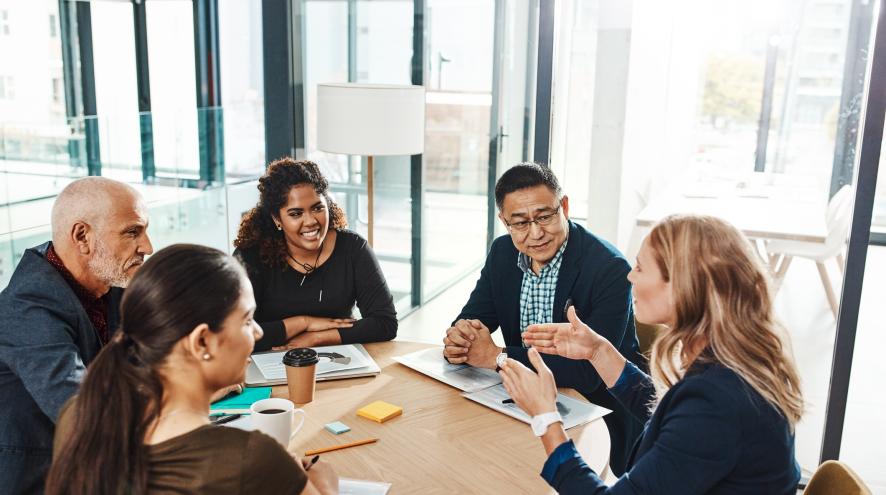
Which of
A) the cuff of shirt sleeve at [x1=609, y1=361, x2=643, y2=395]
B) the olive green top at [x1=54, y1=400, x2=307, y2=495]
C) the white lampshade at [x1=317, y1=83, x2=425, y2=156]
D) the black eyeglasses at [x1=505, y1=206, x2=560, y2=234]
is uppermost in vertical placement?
the white lampshade at [x1=317, y1=83, x2=425, y2=156]

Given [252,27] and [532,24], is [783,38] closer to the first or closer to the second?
[532,24]

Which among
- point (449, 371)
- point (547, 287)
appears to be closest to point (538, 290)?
point (547, 287)

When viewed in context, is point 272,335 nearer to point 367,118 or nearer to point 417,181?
point 367,118

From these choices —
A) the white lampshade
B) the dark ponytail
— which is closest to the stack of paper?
the dark ponytail

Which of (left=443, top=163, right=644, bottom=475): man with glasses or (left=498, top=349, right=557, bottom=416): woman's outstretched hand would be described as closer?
(left=498, top=349, right=557, bottom=416): woman's outstretched hand

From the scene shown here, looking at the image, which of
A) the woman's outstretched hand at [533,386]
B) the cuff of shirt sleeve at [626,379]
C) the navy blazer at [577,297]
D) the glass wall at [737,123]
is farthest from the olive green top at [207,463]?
the glass wall at [737,123]

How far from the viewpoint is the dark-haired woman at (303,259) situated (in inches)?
108

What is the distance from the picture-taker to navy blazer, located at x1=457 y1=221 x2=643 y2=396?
221cm

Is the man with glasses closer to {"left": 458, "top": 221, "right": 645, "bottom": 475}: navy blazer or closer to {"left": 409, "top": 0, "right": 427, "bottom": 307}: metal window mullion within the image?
{"left": 458, "top": 221, "right": 645, "bottom": 475}: navy blazer

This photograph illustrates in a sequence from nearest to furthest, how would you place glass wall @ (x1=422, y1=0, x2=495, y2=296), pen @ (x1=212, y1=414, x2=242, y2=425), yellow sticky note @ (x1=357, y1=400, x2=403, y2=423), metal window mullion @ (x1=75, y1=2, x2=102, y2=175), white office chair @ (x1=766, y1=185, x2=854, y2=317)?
1. pen @ (x1=212, y1=414, x2=242, y2=425)
2. yellow sticky note @ (x1=357, y1=400, x2=403, y2=423)
3. metal window mullion @ (x1=75, y1=2, x2=102, y2=175)
4. white office chair @ (x1=766, y1=185, x2=854, y2=317)
5. glass wall @ (x1=422, y1=0, x2=495, y2=296)

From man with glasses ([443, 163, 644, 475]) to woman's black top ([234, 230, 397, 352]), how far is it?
12.1 inches

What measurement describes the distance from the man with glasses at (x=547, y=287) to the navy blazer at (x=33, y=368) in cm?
102

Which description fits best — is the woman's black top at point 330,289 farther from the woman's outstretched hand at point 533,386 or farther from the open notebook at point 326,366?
the woman's outstretched hand at point 533,386

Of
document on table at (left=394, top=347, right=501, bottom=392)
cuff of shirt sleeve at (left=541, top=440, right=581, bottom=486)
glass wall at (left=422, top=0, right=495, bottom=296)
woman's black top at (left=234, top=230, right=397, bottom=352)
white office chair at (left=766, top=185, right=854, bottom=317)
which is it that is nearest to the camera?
cuff of shirt sleeve at (left=541, top=440, right=581, bottom=486)
